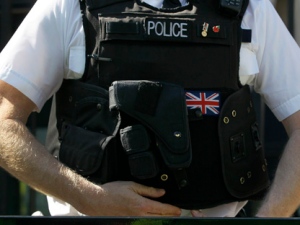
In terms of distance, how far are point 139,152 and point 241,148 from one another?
38 cm

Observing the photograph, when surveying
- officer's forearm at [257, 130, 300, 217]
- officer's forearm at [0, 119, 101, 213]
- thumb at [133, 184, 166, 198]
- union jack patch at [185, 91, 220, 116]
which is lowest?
officer's forearm at [257, 130, 300, 217]

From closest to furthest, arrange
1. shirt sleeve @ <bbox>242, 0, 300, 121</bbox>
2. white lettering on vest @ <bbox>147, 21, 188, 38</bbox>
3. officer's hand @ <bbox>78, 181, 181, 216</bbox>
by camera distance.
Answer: officer's hand @ <bbox>78, 181, 181, 216</bbox>, white lettering on vest @ <bbox>147, 21, 188, 38</bbox>, shirt sleeve @ <bbox>242, 0, 300, 121</bbox>

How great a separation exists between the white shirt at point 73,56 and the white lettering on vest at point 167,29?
0.71 feet

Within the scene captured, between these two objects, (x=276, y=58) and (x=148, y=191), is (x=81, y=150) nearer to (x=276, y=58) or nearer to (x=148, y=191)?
(x=148, y=191)

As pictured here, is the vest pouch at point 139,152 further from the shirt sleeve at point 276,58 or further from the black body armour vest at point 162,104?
the shirt sleeve at point 276,58

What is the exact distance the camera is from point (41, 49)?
2691mm

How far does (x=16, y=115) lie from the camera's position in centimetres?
268

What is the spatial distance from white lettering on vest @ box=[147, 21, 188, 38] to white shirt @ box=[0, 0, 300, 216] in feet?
0.71

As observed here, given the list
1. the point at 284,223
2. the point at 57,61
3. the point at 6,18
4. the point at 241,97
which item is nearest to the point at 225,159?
the point at 241,97

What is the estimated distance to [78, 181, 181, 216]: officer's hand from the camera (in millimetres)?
2559

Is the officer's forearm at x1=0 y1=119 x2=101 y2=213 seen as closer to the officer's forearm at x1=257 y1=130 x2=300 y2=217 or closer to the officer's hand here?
the officer's hand

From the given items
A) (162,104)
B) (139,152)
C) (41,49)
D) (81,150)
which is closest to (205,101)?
(162,104)

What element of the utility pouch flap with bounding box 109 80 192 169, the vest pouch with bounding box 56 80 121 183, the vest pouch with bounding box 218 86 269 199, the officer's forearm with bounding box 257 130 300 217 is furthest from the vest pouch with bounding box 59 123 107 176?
the officer's forearm with bounding box 257 130 300 217

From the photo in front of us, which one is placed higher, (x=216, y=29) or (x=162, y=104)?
(x=216, y=29)
